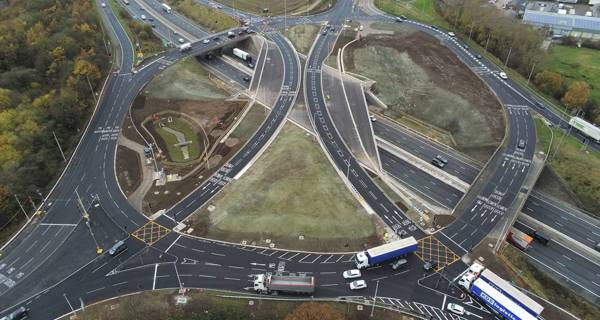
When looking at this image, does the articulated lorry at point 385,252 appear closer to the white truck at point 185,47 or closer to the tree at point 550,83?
the tree at point 550,83

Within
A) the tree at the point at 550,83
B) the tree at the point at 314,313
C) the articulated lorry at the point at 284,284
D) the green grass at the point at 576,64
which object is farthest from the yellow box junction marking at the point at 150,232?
the green grass at the point at 576,64

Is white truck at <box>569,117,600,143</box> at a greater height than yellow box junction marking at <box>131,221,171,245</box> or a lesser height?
greater

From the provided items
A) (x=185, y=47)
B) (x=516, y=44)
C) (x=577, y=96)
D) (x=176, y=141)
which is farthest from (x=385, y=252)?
(x=516, y=44)

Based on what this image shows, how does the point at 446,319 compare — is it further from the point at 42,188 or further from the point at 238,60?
the point at 238,60

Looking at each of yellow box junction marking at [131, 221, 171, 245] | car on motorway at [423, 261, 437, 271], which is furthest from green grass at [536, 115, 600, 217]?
yellow box junction marking at [131, 221, 171, 245]

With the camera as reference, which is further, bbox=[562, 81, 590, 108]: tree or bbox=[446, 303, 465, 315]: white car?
bbox=[562, 81, 590, 108]: tree

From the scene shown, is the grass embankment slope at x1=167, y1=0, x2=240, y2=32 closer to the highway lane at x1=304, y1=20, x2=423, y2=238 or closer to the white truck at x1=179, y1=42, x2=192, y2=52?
the white truck at x1=179, y1=42, x2=192, y2=52

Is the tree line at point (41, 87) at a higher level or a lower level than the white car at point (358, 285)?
higher
